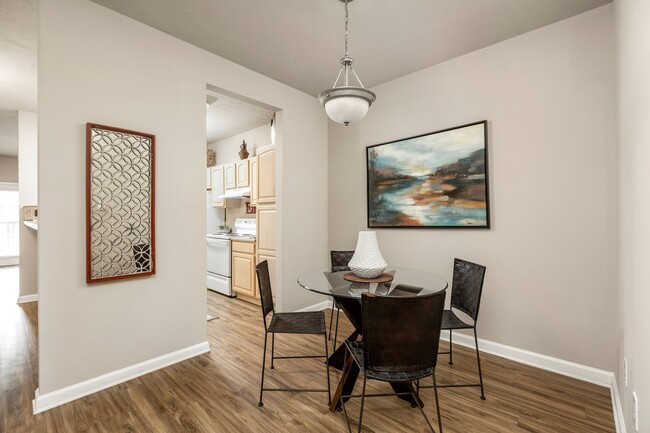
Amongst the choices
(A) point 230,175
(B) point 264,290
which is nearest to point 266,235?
(A) point 230,175

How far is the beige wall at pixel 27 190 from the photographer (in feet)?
14.8

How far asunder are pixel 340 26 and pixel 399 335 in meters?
2.30

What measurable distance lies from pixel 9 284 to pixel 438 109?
7.76 metres

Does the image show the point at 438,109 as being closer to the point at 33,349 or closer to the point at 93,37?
the point at 93,37

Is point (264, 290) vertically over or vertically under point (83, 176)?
under

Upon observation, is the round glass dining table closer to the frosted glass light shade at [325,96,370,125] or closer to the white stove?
the frosted glass light shade at [325,96,370,125]

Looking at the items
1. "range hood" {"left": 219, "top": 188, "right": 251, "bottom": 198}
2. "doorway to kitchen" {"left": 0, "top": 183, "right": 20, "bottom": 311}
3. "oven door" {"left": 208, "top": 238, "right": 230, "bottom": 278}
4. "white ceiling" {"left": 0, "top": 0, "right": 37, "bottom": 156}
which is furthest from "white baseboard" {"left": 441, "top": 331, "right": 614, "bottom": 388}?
"doorway to kitchen" {"left": 0, "top": 183, "right": 20, "bottom": 311}

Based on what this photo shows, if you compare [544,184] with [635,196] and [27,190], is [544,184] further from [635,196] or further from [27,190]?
[27,190]

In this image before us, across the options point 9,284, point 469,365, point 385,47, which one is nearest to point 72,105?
point 385,47

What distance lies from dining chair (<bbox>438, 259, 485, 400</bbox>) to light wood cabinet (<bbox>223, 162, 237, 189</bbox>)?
3.66 metres

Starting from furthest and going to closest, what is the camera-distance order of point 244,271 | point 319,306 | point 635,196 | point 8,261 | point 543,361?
point 8,261 → point 244,271 → point 319,306 → point 543,361 → point 635,196

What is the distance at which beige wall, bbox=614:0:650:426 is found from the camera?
3.94 feet

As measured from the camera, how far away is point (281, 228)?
3582mm

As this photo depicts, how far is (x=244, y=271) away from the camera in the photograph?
4418 millimetres
